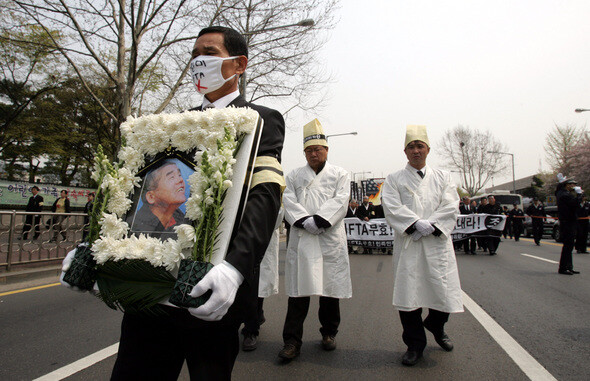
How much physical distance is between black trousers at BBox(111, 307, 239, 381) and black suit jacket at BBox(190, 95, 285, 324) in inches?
4.2

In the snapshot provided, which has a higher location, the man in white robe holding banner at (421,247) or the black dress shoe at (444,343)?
the man in white robe holding banner at (421,247)

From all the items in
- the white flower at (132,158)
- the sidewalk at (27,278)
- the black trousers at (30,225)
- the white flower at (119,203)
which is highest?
the white flower at (132,158)

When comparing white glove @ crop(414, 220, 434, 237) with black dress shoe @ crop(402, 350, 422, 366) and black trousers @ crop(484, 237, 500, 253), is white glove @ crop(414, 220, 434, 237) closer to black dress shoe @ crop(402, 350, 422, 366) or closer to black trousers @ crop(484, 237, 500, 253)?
black dress shoe @ crop(402, 350, 422, 366)

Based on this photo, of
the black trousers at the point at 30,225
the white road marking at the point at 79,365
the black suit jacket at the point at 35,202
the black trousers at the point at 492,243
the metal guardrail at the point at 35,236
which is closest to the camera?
the white road marking at the point at 79,365

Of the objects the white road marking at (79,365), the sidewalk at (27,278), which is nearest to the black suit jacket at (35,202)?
the sidewalk at (27,278)

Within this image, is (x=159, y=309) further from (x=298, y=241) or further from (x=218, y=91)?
(x=298, y=241)

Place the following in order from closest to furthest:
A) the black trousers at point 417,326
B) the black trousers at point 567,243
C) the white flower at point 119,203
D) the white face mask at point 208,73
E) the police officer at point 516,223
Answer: the white flower at point 119,203 → the white face mask at point 208,73 → the black trousers at point 417,326 → the black trousers at point 567,243 → the police officer at point 516,223

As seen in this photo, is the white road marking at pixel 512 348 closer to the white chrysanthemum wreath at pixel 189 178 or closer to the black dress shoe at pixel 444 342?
the black dress shoe at pixel 444 342

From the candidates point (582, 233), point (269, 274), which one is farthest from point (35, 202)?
point (582, 233)

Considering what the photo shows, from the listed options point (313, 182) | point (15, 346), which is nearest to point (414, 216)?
point (313, 182)

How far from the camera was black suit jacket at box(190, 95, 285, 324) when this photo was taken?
1343 millimetres

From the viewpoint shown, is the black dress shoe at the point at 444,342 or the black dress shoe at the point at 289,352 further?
the black dress shoe at the point at 444,342

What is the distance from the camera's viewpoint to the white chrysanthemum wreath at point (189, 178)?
53.4 inches

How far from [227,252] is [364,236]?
10.9m
